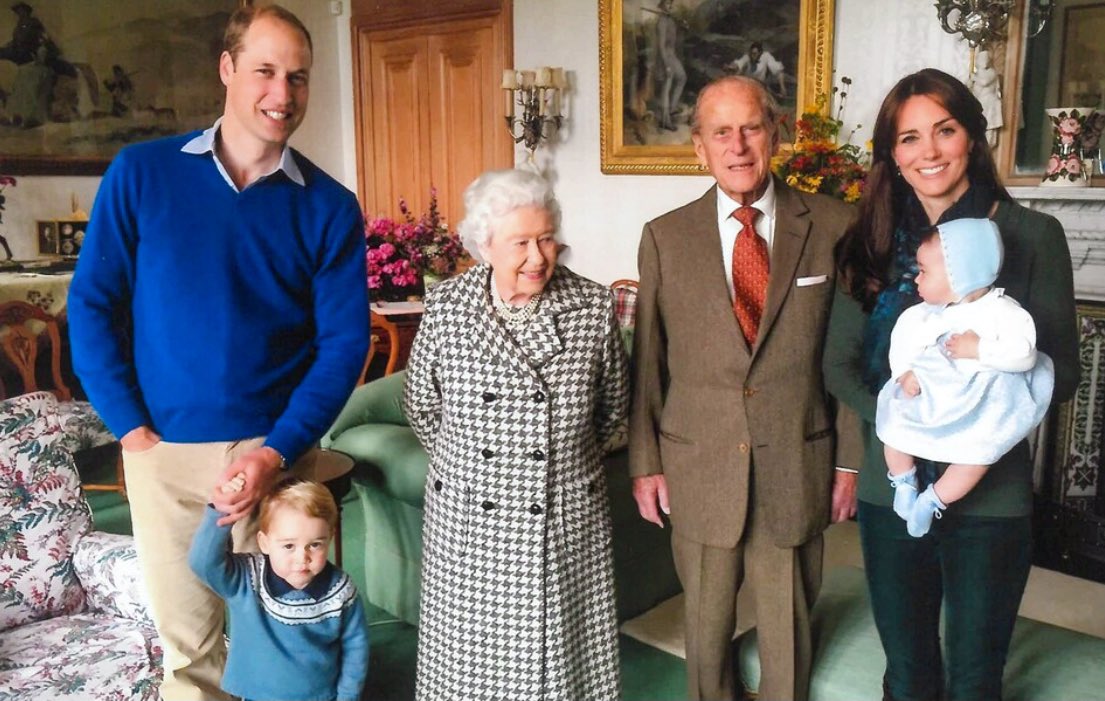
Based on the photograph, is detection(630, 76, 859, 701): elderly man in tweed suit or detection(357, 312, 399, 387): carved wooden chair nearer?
detection(630, 76, 859, 701): elderly man in tweed suit

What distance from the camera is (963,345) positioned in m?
1.37

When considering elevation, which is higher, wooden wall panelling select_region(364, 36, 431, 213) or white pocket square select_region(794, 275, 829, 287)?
wooden wall panelling select_region(364, 36, 431, 213)

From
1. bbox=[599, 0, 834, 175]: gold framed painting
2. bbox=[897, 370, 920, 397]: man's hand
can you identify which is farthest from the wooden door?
bbox=[897, 370, 920, 397]: man's hand

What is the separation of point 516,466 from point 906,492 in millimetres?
673

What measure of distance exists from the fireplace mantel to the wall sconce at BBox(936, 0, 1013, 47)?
532 millimetres

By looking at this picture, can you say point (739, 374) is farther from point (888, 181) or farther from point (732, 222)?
point (888, 181)

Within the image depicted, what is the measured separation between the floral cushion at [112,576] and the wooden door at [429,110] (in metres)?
3.56

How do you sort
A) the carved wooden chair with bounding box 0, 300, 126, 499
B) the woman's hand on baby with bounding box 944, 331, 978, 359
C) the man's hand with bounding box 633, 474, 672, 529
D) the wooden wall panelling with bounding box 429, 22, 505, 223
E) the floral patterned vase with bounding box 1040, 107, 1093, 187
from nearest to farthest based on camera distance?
the woman's hand on baby with bounding box 944, 331, 978, 359, the man's hand with bounding box 633, 474, 672, 529, the floral patterned vase with bounding box 1040, 107, 1093, 187, the carved wooden chair with bounding box 0, 300, 126, 499, the wooden wall panelling with bounding box 429, 22, 505, 223

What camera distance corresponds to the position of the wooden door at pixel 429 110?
5.13 metres

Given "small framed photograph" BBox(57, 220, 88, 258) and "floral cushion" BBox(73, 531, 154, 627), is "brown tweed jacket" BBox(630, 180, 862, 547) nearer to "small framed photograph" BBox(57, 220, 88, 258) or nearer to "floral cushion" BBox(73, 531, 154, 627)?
"floral cushion" BBox(73, 531, 154, 627)

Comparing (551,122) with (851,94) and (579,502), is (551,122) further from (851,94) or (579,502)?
(579,502)

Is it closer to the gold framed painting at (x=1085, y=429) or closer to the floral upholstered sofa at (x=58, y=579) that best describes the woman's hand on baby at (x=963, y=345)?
the floral upholstered sofa at (x=58, y=579)

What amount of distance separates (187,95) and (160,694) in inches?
154

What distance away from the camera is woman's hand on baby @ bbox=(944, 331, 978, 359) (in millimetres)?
1358
